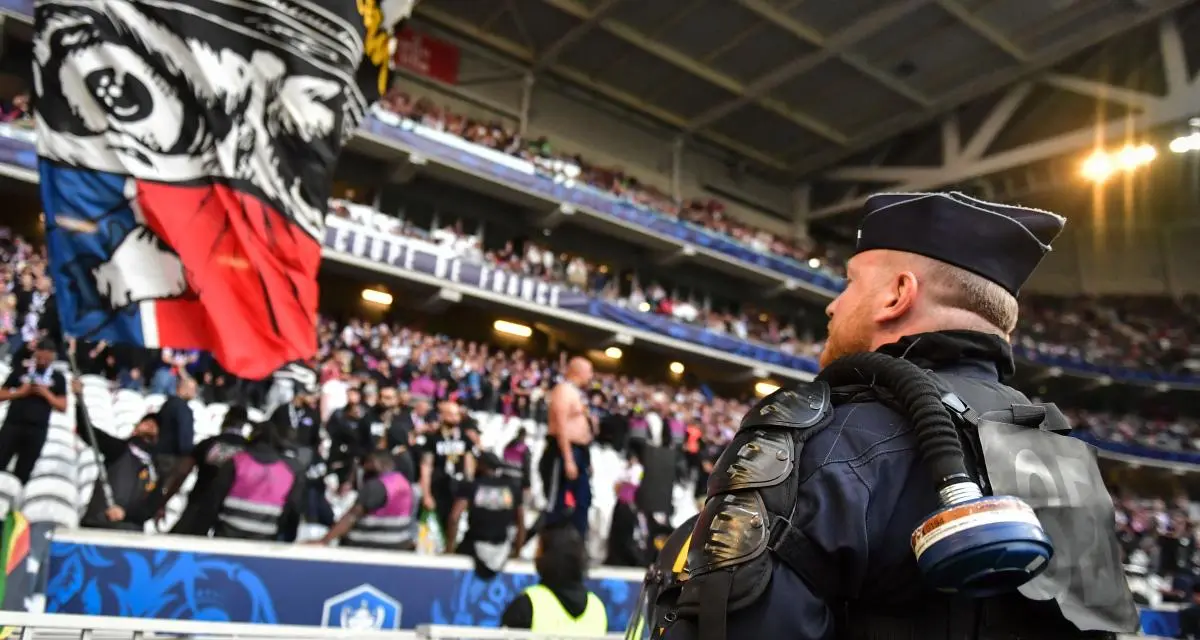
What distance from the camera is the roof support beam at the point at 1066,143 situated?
714 inches

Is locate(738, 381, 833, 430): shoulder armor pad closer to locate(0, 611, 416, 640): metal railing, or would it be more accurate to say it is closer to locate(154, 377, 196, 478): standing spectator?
locate(0, 611, 416, 640): metal railing

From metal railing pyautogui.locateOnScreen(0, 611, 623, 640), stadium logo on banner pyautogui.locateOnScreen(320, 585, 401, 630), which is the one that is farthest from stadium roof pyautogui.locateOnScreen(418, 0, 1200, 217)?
metal railing pyautogui.locateOnScreen(0, 611, 623, 640)

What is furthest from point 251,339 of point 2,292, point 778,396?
point 2,292

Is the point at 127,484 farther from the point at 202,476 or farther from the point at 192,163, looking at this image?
the point at 192,163

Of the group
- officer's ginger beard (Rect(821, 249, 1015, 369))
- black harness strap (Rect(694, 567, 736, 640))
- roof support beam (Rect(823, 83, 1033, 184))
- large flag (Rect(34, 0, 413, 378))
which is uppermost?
roof support beam (Rect(823, 83, 1033, 184))

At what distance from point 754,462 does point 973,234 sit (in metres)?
0.67

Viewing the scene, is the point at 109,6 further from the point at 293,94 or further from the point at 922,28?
the point at 922,28

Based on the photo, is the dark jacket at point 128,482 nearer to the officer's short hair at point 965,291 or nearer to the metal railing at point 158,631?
the metal railing at point 158,631

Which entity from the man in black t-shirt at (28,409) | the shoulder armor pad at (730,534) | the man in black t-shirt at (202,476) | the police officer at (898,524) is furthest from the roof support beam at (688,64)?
the shoulder armor pad at (730,534)

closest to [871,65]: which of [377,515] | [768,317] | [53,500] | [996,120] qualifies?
[996,120]

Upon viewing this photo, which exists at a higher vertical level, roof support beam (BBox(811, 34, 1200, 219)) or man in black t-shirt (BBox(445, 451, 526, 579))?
roof support beam (BBox(811, 34, 1200, 219))

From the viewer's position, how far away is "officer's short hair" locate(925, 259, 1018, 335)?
1.36 metres

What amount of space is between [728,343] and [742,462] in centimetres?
2073

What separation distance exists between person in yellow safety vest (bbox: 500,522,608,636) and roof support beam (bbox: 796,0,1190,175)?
21109 millimetres
